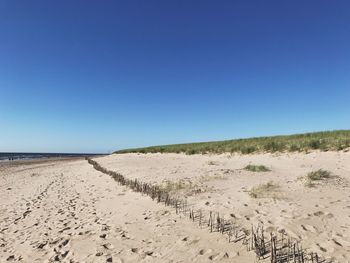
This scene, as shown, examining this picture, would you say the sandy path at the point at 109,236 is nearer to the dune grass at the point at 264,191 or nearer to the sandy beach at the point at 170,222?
the sandy beach at the point at 170,222

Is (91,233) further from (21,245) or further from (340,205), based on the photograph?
(340,205)

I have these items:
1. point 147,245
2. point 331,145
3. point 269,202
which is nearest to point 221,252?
point 147,245

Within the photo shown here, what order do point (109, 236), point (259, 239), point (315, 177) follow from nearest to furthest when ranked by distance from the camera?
point (259, 239) < point (109, 236) < point (315, 177)

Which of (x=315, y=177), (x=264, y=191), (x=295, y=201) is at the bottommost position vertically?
(x=295, y=201)

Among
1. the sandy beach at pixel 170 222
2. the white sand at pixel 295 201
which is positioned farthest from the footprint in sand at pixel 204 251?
the white sand at pixel 295 201

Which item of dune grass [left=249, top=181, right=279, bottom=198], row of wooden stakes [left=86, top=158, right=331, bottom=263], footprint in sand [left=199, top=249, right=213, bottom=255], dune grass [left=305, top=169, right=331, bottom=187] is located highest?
dune grass [left=305, top=169, right=331, bottom=187]

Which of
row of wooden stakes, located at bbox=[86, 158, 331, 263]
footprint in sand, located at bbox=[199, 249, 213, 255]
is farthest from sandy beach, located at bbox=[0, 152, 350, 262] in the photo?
row of wooden stakes, located at bbox=[86, 158, 331, 263]

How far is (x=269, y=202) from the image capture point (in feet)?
30.3

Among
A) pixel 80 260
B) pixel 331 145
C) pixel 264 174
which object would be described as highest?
pixel 331 145

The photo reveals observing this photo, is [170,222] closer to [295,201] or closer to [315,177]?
[295,201]

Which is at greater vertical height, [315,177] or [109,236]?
[315,177]

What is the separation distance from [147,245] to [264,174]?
9.87 metres

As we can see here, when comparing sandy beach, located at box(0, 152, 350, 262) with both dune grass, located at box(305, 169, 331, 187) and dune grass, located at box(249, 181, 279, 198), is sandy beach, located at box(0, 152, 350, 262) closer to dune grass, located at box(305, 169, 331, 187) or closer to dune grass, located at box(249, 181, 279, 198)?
dune grass, located at box(249, 181, 279, 198)

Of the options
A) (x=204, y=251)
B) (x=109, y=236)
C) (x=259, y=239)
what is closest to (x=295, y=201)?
(x=259, y=239)
